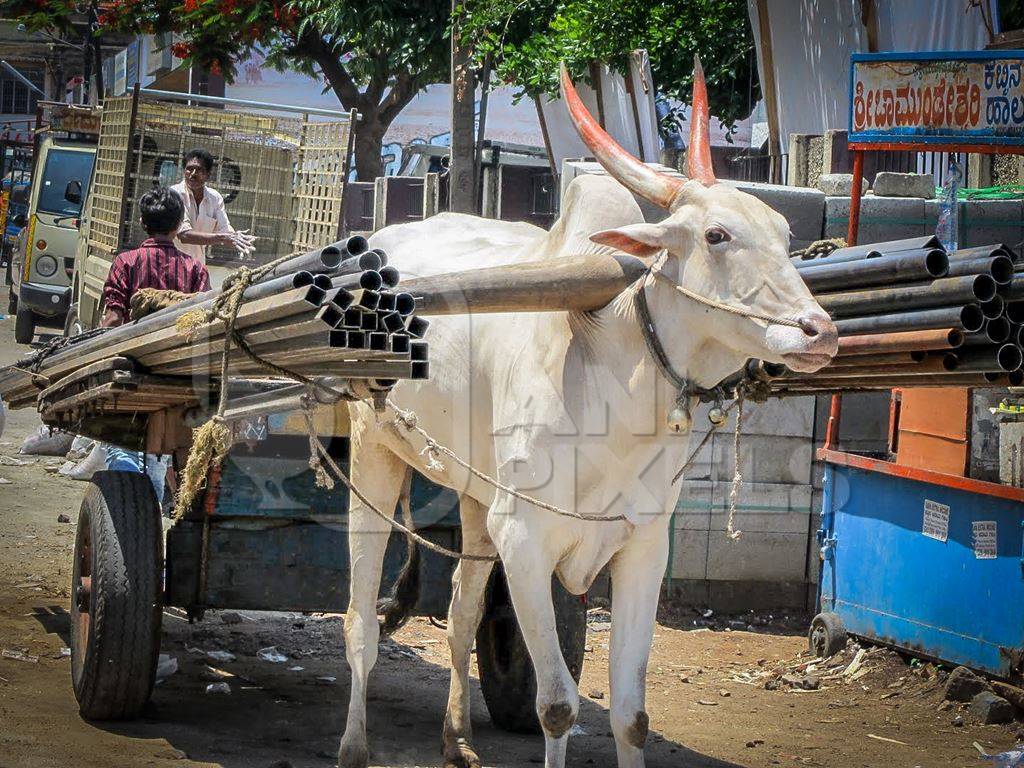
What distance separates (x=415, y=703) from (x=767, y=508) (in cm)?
255

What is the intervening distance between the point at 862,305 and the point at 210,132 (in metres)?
6.95

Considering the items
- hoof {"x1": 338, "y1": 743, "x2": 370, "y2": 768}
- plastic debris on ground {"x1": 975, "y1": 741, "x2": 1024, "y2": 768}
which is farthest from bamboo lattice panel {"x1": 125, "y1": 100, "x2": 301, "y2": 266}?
plastic debris on ground {"x1": 975, "y1": 741, "x2": 1024, "y2": 768}

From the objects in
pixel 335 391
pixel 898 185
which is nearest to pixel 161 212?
pixel 335 391

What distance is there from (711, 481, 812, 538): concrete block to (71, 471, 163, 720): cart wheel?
11.3 ft

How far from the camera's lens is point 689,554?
7504 mm

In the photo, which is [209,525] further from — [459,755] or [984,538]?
[984,538]

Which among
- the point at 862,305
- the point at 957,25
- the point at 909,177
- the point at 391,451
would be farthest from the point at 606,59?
the point at 862,305

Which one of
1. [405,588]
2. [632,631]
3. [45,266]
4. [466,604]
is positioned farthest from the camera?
[45,266]

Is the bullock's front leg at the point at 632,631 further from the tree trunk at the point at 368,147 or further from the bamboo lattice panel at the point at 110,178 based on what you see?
the tree trunk at the point at 368,147

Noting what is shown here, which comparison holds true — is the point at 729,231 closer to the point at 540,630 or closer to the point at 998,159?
the point at 540,630

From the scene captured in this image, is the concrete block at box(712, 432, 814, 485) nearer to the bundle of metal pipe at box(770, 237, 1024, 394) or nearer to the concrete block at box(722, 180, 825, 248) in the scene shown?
the concrete block at box(722, 180, 825, 248)

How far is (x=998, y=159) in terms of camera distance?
389 inches

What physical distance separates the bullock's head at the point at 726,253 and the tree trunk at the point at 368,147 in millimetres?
15051

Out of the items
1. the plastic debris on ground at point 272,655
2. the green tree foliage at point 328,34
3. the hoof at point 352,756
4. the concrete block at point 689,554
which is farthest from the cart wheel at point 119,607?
the green tree foliage at point 328,34
